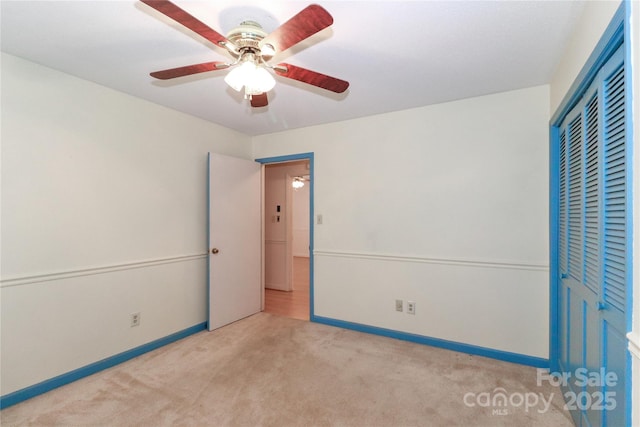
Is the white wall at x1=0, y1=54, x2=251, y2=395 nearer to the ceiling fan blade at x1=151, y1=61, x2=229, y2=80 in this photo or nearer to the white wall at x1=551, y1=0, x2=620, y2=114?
the ceiling fan blade at x1=151, y1=61, x2=229, y2=80

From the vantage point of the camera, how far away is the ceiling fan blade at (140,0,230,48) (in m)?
1.09

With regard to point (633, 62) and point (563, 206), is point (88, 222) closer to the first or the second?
point (633, 62)

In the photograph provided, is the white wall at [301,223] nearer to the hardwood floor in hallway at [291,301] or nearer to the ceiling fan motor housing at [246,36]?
the hardwood floor in hallway at [291,301]

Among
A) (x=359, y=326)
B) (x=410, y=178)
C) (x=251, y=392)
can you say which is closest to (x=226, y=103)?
(x=410, y=178)

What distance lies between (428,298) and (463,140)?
62.6 inches

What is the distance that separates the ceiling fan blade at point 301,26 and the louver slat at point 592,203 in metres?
1.42

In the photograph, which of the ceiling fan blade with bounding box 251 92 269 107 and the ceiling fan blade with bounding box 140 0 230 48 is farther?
the ceiling fan blade with bounding box 251 92 269 107

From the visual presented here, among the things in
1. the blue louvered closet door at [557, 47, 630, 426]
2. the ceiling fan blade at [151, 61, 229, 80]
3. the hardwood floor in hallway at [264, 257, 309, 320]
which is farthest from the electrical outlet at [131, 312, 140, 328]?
the blue louvered closet door at [557, 47, 630, 426]

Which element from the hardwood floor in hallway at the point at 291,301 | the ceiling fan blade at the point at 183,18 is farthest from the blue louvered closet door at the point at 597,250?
the hardwood floor in hallway at the point at 291,301

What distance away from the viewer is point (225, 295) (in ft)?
11.6

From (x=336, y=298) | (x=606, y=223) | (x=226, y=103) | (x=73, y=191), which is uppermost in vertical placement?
(x=226, y=103)

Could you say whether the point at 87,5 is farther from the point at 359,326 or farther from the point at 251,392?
the point at 359,326

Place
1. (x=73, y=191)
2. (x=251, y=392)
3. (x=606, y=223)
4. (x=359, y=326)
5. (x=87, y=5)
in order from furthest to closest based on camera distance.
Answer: (x=359, y=326), (x=73, y=191), (x=251, y=392), (x=87, y=5), (x=606, y=223)

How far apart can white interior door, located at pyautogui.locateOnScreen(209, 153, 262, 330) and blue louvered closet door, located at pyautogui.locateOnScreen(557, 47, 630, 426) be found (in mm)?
3180
